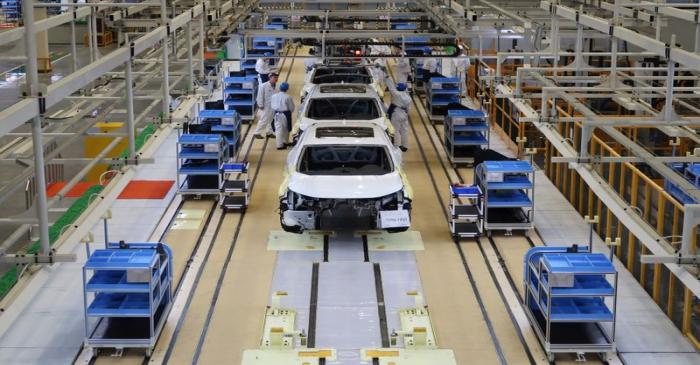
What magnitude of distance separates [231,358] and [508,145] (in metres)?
9.77

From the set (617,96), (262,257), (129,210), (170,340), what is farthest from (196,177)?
(617,96)

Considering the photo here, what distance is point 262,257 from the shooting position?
12133mm

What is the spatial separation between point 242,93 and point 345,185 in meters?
8.75

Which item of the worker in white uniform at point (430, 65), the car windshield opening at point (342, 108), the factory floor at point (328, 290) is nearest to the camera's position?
the factory floor at point (328, 290)

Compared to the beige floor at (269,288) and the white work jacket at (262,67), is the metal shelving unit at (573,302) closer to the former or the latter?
the beige floor at (269,288)

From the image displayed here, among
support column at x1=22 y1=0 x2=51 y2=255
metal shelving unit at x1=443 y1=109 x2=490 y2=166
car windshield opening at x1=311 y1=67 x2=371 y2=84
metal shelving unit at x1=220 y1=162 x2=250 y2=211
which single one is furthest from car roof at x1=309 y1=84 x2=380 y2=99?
support column at x1=22 y1=0 x2=51 y2=255

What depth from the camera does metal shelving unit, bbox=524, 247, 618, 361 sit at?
9.05 meters

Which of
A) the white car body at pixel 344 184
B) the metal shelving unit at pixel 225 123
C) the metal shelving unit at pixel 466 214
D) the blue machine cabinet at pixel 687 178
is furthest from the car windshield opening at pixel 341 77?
the blue machine cabinet at pixel 687 178

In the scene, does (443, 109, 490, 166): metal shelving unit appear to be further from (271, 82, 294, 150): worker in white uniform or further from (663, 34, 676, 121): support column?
(663, 34, 676, 121): support column

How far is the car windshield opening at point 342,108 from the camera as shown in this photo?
1631cm

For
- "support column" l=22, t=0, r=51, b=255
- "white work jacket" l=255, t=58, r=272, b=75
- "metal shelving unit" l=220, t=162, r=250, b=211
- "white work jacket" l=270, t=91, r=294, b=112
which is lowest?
"metal shelving unit" l=220, t=162, r=250, b=211

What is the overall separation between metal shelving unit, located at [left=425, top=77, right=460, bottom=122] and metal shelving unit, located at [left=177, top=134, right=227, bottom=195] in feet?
21.9

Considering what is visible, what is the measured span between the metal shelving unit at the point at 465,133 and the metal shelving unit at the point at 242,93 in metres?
5.14

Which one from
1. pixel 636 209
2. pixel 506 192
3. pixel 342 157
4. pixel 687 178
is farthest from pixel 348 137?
pixel 636 209
